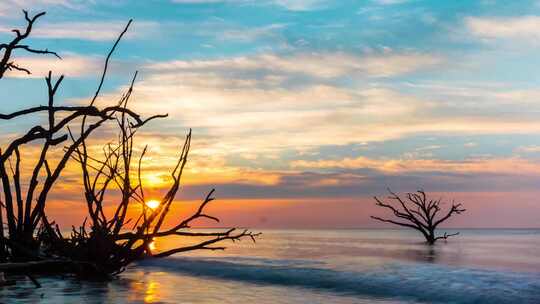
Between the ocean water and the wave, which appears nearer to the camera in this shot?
the ocean water

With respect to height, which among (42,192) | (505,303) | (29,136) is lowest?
(505,303)

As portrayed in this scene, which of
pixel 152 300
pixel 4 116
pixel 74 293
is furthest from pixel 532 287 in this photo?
pixel 4 116

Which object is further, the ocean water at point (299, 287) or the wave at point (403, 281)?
the wave at point (403, 281)

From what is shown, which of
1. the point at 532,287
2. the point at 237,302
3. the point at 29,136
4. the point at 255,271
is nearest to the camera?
the point at 29,136

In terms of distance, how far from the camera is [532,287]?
507 inches

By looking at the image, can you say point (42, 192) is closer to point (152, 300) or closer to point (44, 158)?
point (44, 158)

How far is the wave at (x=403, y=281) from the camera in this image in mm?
11859

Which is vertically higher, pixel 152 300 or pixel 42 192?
pixel 42 192

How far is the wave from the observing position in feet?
38.9

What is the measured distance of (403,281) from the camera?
13.8 m

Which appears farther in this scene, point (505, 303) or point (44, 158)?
point (505, 303)

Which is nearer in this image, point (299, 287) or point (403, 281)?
point (299, 287)

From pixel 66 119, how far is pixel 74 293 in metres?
2.63

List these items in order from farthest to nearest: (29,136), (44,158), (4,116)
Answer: (44,158) → (29,136) → (4,116)
